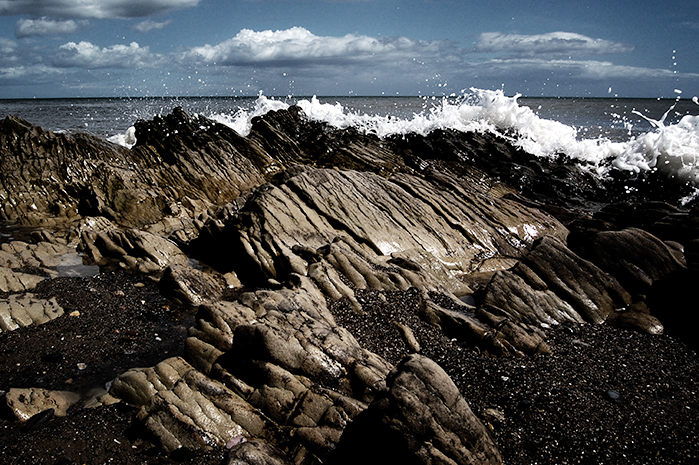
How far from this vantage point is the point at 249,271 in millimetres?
12883

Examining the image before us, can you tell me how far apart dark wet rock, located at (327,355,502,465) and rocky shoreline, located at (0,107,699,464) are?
1.0 inches

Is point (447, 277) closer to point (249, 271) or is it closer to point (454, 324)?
point (454, 324)

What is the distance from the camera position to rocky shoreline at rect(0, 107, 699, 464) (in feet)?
21.1

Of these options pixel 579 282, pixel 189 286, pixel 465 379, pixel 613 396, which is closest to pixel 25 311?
pixel 189 286

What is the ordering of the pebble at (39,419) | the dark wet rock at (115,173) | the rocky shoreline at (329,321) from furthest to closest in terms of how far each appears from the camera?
1. the dark wet rock at (115,173)
2. the pebble at (39,419)
3. the rocky shoreline at (329,321)

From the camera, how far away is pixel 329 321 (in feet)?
29.0

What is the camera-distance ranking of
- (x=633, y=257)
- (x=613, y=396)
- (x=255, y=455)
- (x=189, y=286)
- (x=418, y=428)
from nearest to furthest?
(x=418, y=428), (x=255, y=455), (x=613, y=396), (x=189, y=286), (x=633, y=257)

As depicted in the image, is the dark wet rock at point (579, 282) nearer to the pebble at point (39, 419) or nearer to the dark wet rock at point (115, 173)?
the pebble at point (39, 419)

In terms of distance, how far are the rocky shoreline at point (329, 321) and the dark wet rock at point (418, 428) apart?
24mm

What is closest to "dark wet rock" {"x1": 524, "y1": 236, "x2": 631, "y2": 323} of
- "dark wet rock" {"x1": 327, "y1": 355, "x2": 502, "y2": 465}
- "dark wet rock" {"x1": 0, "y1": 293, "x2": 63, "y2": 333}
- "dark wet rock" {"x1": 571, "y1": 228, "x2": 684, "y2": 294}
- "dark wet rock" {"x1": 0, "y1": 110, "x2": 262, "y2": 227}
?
"dark wet rock" {"x1": 571, "y1": 228, "x2": 684, "y2": 294}

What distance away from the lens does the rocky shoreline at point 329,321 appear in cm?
644

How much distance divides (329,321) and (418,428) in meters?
3.58

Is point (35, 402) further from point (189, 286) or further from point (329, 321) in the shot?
point (329, 321)

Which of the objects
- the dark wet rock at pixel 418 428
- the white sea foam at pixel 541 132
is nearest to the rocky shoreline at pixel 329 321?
the dark wet rock at pixel 418 428
